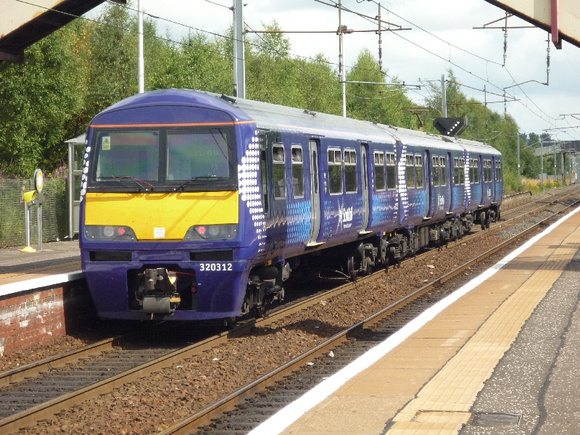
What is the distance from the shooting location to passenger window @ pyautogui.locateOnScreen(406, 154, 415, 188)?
2245cm

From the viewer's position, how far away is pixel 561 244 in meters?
27.6

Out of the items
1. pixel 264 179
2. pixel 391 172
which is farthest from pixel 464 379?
pixel 391 172

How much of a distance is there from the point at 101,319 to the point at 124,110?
2.93 m

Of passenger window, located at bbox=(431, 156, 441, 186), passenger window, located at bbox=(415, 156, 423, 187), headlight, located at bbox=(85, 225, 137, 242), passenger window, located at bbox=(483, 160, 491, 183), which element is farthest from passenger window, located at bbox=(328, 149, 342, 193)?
passenger window, located at bbox=(483, 160, 491, 183)

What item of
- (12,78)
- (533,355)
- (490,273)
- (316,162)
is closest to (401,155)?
(490,273)

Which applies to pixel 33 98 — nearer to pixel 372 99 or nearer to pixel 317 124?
pixel 317 124

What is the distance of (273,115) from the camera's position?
1394 cm

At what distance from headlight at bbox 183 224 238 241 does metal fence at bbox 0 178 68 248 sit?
15.9m

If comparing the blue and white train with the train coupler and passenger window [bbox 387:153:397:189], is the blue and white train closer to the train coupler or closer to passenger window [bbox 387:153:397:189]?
the train coupler

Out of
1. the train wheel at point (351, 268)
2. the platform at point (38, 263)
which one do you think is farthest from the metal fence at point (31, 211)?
the train wheel at point (351, 268)

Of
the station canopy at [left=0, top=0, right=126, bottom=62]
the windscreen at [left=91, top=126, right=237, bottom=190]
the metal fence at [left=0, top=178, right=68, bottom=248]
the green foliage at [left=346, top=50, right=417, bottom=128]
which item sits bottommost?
the metal fence at [left=0, top=178, right=68, bottom=248]

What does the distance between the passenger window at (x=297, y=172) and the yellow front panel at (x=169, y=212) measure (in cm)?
241

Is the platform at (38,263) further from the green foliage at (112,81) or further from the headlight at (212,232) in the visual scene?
the green foliage at (112,81)

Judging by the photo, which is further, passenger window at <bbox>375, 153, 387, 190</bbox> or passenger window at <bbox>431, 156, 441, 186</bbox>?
passenger window at <bbox>431, 156, 441, 186</bbox>
